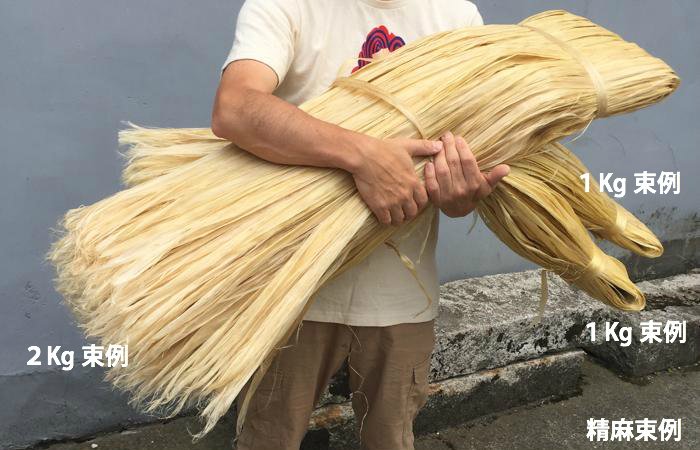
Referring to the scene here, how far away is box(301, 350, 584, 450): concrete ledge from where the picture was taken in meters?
2.32

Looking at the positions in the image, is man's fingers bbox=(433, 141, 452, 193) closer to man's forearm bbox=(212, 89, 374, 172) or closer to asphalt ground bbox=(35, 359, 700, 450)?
man's forearm bbox=(212, 89, 374, 172)

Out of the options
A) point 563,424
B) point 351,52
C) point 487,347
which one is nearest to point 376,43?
point 351,52

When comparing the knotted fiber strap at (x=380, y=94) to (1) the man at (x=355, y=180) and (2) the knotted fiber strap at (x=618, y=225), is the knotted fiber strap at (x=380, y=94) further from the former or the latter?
(2) the knotted fiber strap at (x=618, y=225)

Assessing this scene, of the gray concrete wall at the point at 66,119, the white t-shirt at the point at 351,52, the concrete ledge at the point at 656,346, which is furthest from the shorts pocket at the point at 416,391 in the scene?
the concrete ledge at the point at 656,346

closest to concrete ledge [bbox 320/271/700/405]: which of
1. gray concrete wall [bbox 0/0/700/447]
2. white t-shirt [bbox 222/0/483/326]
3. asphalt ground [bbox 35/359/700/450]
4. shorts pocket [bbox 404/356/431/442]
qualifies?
asphalt ground [bbox 35/359/700/450]

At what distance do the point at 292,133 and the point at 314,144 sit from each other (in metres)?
0.05

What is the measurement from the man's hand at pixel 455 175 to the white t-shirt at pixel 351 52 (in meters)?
0.25

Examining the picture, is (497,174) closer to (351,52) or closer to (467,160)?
(467,160)

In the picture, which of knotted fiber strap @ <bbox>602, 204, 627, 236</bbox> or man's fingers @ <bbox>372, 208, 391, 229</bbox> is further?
knotted fiber strap @ <bbox>602, 204, 627, 236</bbox>

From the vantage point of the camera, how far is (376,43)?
149cm

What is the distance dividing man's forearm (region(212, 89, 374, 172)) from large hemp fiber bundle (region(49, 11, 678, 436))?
0.06 m

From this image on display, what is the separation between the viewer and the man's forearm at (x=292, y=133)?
127 cm

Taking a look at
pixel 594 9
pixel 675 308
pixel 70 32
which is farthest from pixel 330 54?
pixel 675 308

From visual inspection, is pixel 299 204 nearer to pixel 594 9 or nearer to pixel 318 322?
pixel 318 322
